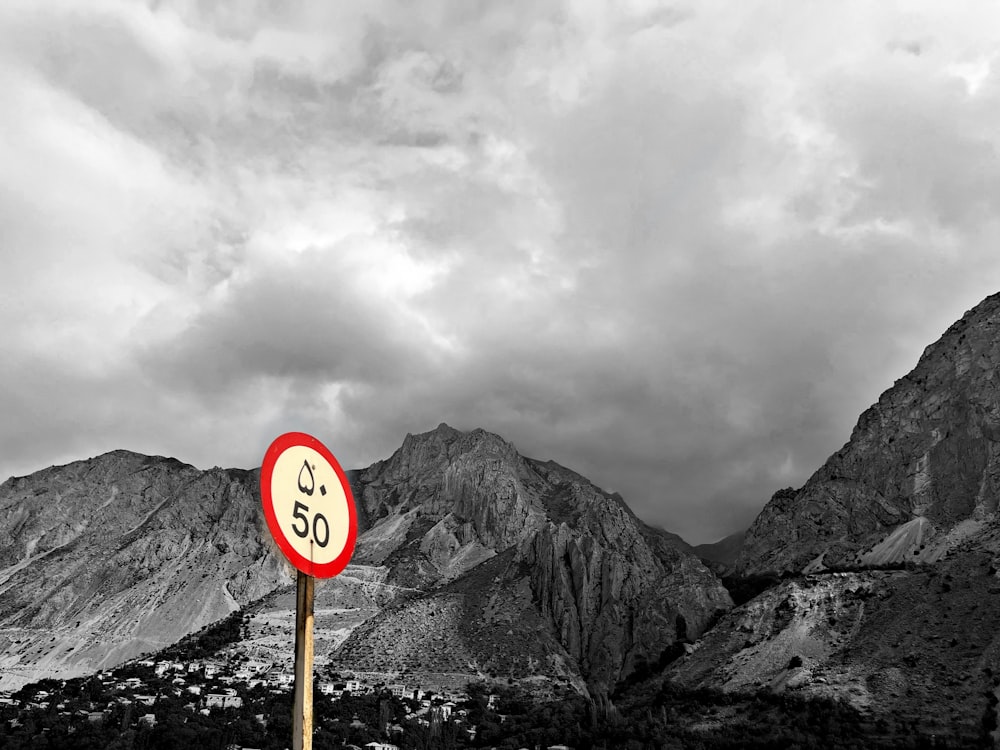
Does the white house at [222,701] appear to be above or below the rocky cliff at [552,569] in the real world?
below

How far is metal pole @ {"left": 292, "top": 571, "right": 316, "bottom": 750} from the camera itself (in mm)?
4219

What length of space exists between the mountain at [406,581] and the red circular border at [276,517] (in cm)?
9311

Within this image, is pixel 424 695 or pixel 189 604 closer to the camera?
pixel 424 695

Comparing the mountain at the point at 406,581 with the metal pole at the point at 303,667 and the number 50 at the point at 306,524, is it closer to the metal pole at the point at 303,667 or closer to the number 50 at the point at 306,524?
the metal pole at the point at 303,667

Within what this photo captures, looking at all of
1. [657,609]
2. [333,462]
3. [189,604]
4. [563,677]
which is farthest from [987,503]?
[189,604]

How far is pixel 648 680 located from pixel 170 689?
180 ft

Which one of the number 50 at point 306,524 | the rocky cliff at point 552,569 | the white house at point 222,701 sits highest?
the rocky cliff at point 552,569

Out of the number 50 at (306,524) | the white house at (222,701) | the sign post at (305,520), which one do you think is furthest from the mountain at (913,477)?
the number 50 at (306,524)

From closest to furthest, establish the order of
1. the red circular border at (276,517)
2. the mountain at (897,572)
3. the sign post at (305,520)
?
the red circular border at (276,517)
the sign post at (305,520)
the mountain at (897,572)

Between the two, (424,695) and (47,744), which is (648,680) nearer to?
(424,695)

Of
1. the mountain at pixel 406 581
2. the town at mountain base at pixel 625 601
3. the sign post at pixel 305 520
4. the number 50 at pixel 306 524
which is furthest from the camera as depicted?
the mountain at pixel 406 581

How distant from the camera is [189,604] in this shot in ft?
451

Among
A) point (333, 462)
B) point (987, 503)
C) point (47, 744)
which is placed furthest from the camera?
point (987, 503)

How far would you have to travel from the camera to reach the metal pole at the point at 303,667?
422 centimetres
